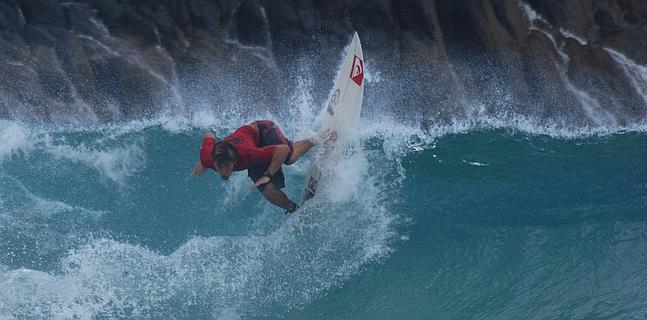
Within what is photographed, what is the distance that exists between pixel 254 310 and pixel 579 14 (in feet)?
17.3

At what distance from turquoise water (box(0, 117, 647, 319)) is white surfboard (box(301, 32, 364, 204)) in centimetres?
16

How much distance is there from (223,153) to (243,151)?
10.1 inches

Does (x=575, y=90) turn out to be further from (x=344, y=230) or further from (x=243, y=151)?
(x=243, y=151)

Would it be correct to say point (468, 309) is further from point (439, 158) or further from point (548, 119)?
point (548, 119)

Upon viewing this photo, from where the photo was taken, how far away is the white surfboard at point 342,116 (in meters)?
8.84

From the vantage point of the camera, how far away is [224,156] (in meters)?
7.69

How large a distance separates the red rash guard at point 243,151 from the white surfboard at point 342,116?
870 mm

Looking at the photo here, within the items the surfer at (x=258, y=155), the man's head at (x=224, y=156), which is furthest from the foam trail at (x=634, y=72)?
the man's head at (x=224, y=156)

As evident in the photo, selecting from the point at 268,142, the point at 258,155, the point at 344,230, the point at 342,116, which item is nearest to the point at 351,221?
the point at 344,230

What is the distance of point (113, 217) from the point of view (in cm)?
909

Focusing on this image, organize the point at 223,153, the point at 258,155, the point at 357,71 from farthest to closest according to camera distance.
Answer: the point at 357,71, the point at 258,155, the point at 223,153

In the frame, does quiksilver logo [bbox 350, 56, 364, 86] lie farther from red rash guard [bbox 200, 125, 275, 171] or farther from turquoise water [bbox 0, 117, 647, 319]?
red rash guard [bbox 200, 125, 275, 171]

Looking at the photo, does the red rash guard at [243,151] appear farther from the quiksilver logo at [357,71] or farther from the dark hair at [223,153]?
the quiksilver logo at [357,71]

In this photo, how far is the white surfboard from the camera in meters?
8.84
